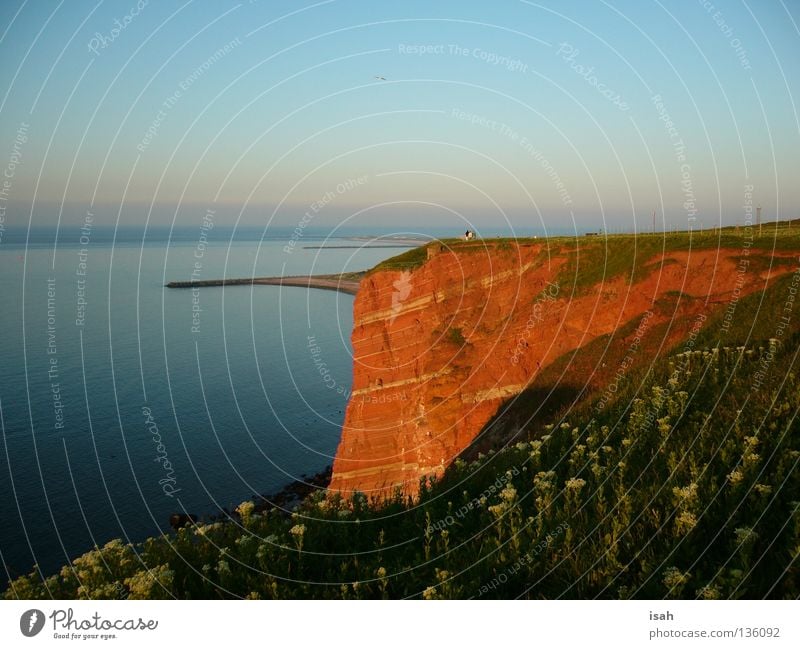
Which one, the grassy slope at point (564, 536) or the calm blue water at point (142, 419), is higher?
the grassy slope at point (564, 536)

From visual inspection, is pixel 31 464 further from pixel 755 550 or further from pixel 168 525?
pixel 755 550

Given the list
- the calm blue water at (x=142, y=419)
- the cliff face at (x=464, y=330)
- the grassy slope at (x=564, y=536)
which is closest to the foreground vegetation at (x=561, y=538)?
the grassy slope at (x=564, y=536)

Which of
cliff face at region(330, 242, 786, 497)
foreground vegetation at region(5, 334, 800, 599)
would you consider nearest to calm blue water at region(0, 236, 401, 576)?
cliff face at region(330, 242, 786, 497)

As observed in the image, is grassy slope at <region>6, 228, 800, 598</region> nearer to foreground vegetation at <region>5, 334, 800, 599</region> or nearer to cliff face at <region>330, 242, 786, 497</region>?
foreground vegetation at <region>5, 334, 800, 599</region>

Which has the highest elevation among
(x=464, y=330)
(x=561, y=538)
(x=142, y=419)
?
(x=464, y=330)

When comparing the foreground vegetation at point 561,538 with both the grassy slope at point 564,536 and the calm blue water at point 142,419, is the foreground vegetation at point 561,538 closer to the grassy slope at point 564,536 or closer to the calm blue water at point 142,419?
the grassy slope at point 564,536

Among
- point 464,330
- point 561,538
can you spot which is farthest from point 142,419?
point 561,538

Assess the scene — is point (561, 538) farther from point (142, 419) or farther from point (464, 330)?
point (142, 419)
